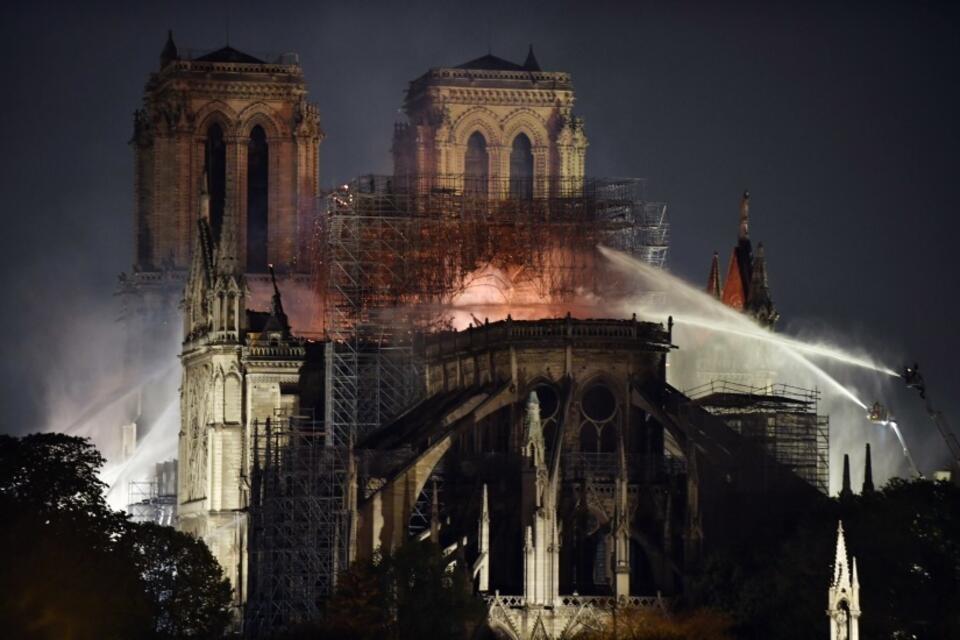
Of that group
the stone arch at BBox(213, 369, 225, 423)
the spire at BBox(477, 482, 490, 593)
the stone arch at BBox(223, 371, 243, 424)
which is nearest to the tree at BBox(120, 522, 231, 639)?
the spire at BBox(477, 482, 490, 593)

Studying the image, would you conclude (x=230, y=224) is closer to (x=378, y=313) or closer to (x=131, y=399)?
(x=378, y=313)

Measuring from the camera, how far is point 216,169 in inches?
6703

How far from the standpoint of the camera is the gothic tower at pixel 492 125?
16488cm

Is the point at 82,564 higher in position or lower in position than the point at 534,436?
lower

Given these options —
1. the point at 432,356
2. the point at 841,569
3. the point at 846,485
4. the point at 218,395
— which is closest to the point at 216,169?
the point at 218,395

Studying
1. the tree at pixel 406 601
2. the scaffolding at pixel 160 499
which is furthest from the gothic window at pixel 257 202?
the tree at pixel 406 601

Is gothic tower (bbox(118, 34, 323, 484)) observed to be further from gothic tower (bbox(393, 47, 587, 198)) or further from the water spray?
the water spray

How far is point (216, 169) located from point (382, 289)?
75.3 feet

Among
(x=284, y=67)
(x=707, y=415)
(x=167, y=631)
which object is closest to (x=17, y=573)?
(x=167, y=631)

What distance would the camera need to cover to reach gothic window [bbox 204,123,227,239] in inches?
6683

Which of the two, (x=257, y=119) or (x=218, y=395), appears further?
(x=257, y=119)

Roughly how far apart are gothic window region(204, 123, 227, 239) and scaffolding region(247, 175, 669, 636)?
11.2 m

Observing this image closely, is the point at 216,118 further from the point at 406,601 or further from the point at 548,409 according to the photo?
the point at 406,601

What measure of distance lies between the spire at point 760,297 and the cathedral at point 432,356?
0.27 feet
